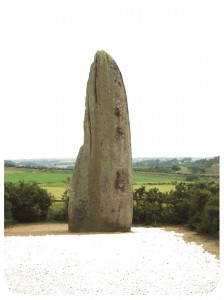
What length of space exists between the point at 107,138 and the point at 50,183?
4.07 m

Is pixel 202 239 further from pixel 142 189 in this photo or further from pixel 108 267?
pixel 142 189

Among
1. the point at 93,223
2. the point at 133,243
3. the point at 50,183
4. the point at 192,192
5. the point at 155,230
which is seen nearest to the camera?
the point at 133,243

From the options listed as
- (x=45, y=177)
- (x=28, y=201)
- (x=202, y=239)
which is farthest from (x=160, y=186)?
(x=202, y=239)

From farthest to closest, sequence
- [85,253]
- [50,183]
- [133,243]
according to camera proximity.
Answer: [50,183], [133,243], [85,253]

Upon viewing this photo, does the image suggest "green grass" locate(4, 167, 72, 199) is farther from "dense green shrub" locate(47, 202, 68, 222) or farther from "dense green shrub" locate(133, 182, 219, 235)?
"dense green shrub" locate(133, 182, 219, 235)

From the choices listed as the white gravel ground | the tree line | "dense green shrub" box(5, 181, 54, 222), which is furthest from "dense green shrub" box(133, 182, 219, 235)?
"dense green shrub" box(5, 181, 54, 222)

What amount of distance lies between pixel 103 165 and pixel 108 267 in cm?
333

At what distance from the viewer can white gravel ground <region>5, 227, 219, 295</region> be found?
29.2 feet

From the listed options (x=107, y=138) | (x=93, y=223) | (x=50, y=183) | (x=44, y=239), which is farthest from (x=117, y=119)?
(x=50, y=183)

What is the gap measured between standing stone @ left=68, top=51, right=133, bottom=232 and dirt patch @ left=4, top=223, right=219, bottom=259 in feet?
2.49

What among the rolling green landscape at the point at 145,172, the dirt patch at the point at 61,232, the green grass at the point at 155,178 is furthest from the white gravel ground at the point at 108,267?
the green grass at the point at 155,178

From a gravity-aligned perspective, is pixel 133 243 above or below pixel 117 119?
below

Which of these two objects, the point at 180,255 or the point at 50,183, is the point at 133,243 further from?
the point at 50,183

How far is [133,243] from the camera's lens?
10922mm
